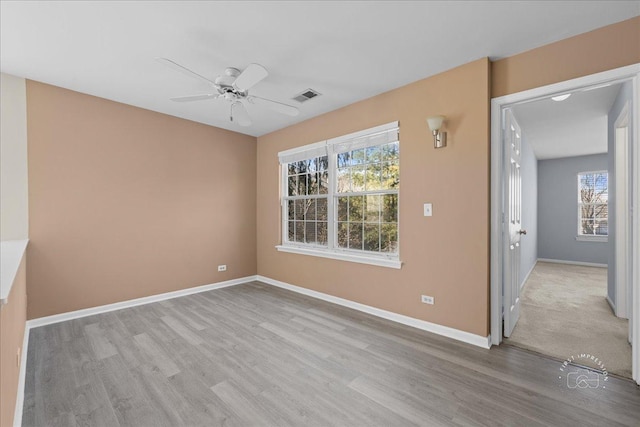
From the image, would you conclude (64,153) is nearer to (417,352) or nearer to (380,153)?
(380,153)

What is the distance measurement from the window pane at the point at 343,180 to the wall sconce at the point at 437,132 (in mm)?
1300

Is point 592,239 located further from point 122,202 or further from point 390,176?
point 122,202

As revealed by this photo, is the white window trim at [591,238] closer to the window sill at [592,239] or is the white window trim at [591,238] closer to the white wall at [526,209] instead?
the window sill at [592,239]

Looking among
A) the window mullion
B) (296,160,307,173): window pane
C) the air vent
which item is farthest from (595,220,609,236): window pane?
the air vent

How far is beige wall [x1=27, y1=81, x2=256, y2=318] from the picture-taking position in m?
3.13

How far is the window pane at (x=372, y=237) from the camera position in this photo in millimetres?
3570

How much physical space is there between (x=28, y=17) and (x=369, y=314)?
13.2 feet

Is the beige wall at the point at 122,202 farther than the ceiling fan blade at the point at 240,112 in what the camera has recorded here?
Yes

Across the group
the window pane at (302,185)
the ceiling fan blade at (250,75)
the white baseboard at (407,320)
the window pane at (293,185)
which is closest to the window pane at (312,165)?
the window pane at (302,185)

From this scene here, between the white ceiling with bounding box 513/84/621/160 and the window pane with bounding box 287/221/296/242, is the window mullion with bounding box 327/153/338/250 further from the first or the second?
the white ceiling with bounding box 513/84/621/160

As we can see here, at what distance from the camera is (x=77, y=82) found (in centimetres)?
309

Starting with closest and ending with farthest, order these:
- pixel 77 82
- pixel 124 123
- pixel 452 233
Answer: pixel 452 233 → pixel 77 82 → pixel 124 123

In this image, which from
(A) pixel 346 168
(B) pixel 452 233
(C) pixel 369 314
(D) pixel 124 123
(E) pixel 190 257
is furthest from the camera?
(E) pixel 190 257

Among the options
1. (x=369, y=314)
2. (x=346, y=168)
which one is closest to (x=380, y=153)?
(x=346, y=168)
